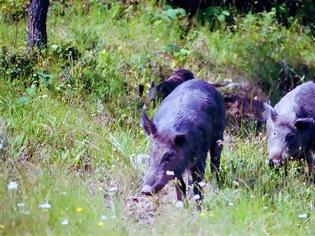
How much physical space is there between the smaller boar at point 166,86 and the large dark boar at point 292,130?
5.21 ft

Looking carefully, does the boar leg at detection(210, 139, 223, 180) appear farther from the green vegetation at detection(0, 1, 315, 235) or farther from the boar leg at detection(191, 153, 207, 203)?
the boar leg at detection(191, 153, 207, 203)

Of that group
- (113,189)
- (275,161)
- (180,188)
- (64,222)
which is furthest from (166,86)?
(64,222)

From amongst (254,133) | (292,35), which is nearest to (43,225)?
(254,133)

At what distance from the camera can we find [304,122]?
27.7 feet

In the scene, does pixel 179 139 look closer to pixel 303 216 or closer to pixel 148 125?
pixel 148 125

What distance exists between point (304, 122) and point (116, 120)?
A: 2.32 meters

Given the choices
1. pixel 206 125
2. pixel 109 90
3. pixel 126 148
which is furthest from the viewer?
pixel 109 90

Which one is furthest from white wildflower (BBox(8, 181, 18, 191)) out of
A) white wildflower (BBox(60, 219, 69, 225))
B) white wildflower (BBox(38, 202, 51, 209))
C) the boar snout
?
the boar snout

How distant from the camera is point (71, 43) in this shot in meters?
10.7

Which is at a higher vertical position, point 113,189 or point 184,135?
point 184,135

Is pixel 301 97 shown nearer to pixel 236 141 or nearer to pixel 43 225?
pixel 236 141

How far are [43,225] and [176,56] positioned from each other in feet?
19.8

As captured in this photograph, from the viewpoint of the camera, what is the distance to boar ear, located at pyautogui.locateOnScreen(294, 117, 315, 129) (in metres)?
8.40

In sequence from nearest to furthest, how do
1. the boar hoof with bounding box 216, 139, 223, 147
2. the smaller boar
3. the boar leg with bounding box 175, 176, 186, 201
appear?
the boar leg with bounding box 175, 176, 186, 201 → the boar hoof with bounding box 216, 139, 223, 147 → the smaller boar
